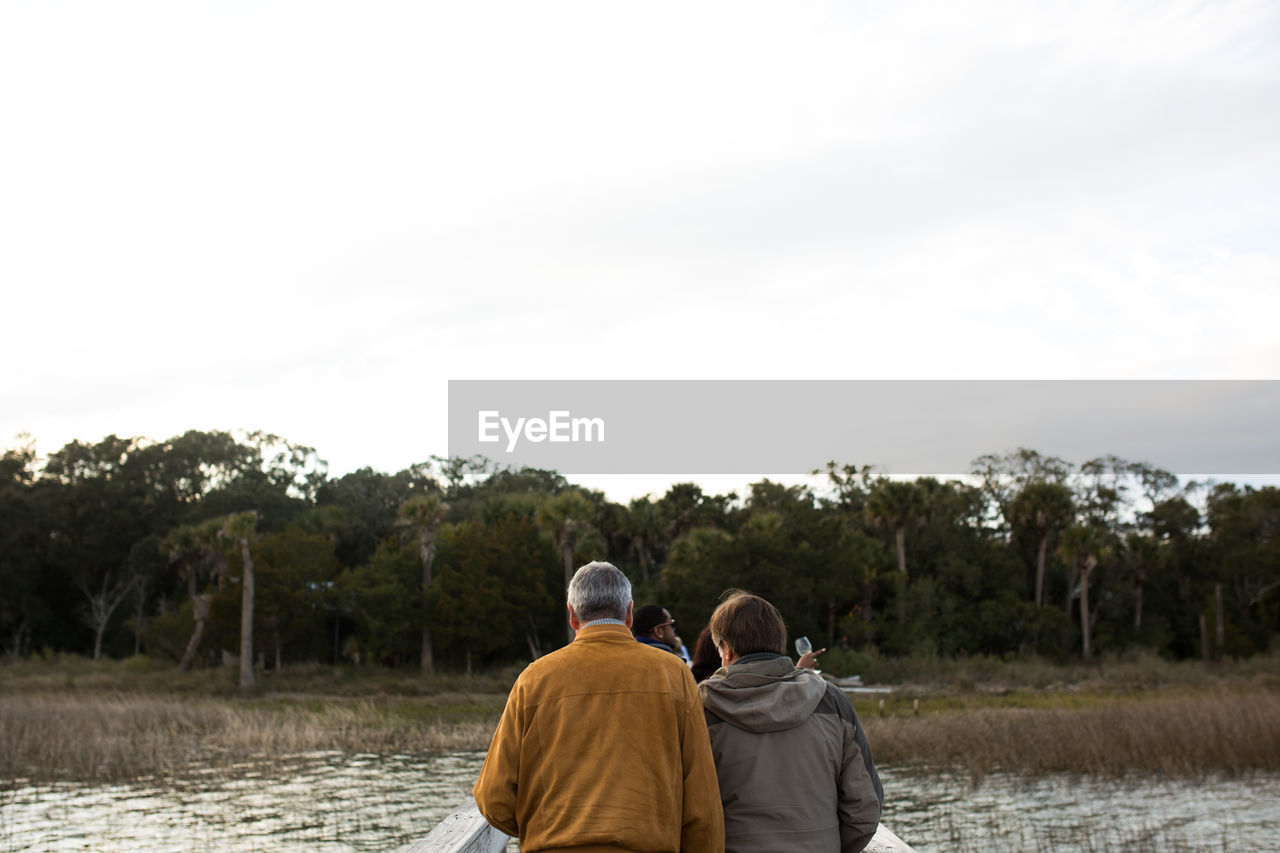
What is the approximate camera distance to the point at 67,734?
799 inches

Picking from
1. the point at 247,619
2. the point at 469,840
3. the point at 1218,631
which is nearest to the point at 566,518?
the point at 247,619

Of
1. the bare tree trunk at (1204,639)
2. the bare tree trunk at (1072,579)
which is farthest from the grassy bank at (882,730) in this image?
the bare tree trunk at (1204,639)

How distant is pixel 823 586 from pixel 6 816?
3397 cm

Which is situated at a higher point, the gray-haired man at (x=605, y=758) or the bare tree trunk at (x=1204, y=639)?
the gray-haired man at (x=605, y=758)

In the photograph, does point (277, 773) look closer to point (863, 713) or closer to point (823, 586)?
point (863, 713)

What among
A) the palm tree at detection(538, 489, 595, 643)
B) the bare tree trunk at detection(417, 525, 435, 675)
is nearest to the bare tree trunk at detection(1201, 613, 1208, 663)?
the palm tree at detection(538, 489, 595, 643)

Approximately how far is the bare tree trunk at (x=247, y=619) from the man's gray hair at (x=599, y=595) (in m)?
41.0

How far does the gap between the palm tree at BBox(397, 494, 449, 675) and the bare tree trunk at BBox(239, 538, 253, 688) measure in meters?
6.48

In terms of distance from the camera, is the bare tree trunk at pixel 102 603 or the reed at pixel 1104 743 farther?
the bare tree trunk at pixel 102 603

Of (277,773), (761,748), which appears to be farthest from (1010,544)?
(761,748)

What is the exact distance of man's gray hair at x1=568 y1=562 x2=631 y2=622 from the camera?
356 centimetres

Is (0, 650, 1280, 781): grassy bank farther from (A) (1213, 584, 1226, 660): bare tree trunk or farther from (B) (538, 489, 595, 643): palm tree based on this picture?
(A) (1213, 584, 1226, 660): bare tree trunk

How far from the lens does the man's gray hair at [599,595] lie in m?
3.56

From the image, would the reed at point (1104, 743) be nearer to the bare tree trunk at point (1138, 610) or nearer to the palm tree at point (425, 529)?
the palm tree at point (425, 529)
